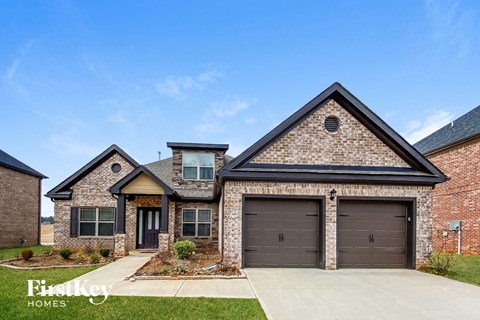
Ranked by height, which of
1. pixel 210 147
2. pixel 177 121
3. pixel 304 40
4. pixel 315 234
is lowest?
pixel 315 234

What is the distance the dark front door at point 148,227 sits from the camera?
55.8 feet

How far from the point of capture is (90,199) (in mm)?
17344

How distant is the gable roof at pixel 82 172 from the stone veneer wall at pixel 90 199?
182 millimetres

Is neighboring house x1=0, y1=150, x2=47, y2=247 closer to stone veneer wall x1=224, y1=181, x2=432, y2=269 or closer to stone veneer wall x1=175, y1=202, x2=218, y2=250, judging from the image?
stone veneer wall x1=175, y1=202, x2=218, y2=250

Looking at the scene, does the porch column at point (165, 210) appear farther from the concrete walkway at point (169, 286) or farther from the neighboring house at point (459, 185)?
the neighboring house at point (459, 185)

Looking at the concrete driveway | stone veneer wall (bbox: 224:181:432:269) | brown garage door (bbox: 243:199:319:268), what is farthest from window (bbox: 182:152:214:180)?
the concrete driveway

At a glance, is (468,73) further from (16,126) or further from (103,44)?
(16,126)

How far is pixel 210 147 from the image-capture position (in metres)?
17.6

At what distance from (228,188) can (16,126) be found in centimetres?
1366

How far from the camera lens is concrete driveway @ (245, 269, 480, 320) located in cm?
623

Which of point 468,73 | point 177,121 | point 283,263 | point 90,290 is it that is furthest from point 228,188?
point 468,73

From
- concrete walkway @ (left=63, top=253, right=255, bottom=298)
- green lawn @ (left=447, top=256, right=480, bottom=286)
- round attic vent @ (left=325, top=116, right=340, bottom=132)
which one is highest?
round attic vent @ (left=325, top=116, right=340, bottom=132)

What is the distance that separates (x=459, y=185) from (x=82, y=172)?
19595 mm

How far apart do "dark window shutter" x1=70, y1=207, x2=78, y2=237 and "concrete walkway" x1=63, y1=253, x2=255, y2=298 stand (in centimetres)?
744
